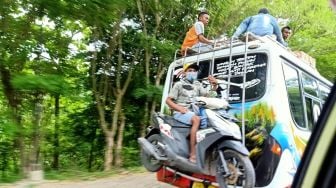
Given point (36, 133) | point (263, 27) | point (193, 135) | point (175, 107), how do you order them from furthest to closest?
point (36, 133) → point (263, 27) → point (175, 107) → point (193, 135)

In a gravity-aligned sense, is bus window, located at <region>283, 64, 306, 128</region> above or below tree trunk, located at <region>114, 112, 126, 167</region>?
above

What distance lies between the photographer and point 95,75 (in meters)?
12.7

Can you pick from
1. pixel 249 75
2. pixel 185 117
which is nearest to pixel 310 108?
pixel 249 75

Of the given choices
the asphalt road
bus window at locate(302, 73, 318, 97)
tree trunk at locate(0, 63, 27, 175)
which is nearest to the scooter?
bus window at locate(302, 73, 318, 97)

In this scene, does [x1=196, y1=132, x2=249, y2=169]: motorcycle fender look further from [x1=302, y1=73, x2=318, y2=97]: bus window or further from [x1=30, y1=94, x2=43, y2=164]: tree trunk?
[x1=30, y1=94, x2=43, y2=164]: tree trunk

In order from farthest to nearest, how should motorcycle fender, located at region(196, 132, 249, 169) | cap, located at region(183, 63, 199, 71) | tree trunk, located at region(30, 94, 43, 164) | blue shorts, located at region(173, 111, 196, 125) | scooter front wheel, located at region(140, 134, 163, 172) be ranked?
1. tree trunk, located at region(30, 94, 43, 164)
2. cap, located at region(183, 63, 199, 71)
3. scooter front wheel, located at region(140, 134, 163, 172)
4. blue shorts, located at region(173, 111, 196, 125)
5. motorcycle fender, located at region(196, 132, 249, 169)

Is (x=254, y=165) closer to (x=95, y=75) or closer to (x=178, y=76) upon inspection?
(x=178, y=76)

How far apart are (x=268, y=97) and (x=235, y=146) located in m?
0.69

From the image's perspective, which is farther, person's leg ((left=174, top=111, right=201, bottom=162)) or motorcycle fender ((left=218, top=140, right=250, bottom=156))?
person's leg ((left=174, top=111, right=201, bottom=162))

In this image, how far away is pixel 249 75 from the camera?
5480 millimetres

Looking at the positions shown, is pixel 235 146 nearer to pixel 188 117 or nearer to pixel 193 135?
pixel 193 135

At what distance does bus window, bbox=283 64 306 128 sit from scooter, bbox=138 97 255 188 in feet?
2.34

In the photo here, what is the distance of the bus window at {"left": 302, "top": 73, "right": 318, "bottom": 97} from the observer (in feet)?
19.3

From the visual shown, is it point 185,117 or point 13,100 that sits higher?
point 13,100
